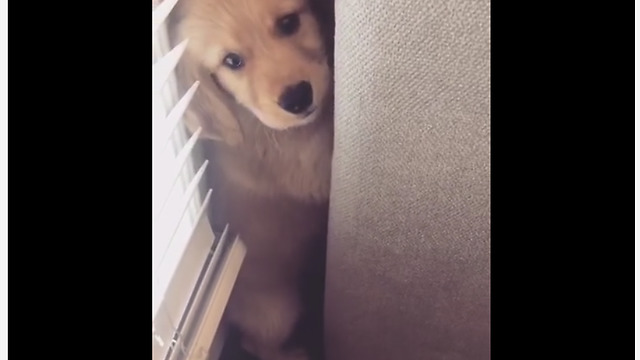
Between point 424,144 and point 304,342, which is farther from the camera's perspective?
point 304,342

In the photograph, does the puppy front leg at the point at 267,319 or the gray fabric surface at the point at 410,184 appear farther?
the puppy front leg at the point at 267,319

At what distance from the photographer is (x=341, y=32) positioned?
0.89 metres

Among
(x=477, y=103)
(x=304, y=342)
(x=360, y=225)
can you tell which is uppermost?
(x=477, y=103)

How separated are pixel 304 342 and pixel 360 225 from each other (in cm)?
20

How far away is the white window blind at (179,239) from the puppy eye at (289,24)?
12 cm

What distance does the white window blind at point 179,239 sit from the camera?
93 cm

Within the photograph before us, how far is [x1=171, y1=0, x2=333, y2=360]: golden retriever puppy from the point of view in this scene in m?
0.90

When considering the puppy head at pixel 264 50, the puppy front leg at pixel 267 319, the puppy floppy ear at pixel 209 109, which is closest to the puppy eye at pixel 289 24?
the puppy head at pixel 264 50

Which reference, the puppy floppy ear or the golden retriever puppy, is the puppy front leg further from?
the puppy floppy ear

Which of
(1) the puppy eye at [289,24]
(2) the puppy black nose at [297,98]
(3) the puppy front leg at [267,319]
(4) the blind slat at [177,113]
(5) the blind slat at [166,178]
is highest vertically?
(1) the puppy eye at [289,24]

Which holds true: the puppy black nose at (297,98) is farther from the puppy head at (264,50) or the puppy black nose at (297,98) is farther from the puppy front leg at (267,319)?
the puppy front leg at (267,319)
